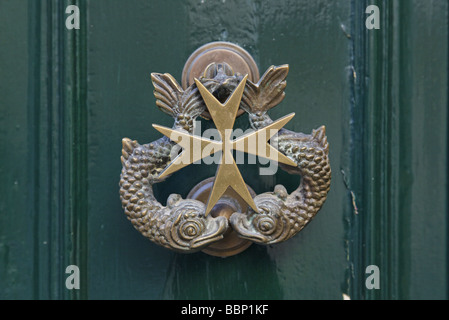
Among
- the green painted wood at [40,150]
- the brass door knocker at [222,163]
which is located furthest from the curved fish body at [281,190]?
the green painted wood at [40,150]

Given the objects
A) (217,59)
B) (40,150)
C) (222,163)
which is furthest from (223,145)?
(40,150)

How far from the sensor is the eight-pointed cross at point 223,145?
50 cm

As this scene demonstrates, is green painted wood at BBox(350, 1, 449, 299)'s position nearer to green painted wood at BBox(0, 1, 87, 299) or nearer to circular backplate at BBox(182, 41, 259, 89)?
circular backplate at BBox(182, 41, 259, 89)

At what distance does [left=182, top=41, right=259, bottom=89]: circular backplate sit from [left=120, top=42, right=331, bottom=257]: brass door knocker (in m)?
0.03

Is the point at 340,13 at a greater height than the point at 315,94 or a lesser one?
greater

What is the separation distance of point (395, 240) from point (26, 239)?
0.48 metres

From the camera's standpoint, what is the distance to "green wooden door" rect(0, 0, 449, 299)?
0.56 meters

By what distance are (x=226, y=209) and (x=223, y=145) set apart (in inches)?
3.5

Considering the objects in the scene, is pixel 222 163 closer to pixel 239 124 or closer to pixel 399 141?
pixel 239 124

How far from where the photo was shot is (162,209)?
52 cm

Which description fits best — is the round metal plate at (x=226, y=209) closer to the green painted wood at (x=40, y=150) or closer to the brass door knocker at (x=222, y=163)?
the brass door knocker at (x=222, y=163)
